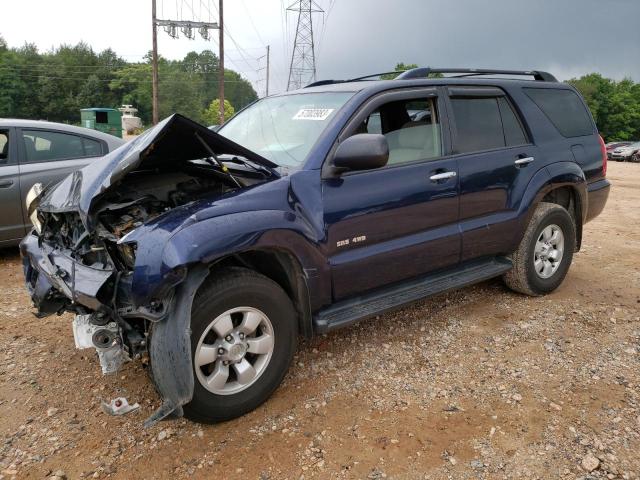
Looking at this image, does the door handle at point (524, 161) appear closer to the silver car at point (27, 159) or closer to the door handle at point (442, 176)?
the door handle at point (442, 176)

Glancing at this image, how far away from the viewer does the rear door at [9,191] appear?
5.15 m

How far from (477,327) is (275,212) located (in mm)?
2054

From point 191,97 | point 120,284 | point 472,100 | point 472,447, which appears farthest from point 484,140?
point 191,97

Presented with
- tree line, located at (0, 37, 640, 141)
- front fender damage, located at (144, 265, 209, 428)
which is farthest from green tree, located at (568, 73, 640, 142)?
front fender damage, located at (144, 265, 209, 428)

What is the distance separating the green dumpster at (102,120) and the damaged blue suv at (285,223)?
2807cm

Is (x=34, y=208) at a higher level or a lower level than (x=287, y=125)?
lower

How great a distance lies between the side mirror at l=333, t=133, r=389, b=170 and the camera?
2.82 meters

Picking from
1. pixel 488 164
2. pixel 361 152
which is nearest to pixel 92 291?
pixel 361 152

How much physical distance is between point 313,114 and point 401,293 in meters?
1.35

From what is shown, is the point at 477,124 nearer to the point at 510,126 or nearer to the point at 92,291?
the point at 510,126

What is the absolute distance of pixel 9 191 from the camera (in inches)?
203

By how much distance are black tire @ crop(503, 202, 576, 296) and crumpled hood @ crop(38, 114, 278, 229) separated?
7.81 feet

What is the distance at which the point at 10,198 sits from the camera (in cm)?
516

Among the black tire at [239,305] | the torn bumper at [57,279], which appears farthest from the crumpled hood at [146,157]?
the black tire at [239,305]
